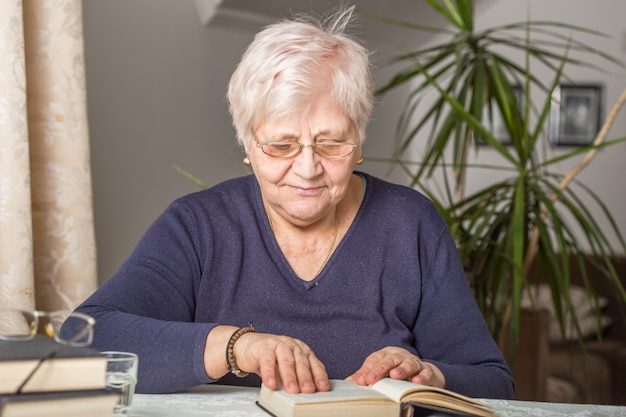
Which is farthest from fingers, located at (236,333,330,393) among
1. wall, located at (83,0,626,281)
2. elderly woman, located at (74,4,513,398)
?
wall, located at (83,0,626,281)

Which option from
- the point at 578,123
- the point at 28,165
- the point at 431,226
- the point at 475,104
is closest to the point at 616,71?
the point at 578,123

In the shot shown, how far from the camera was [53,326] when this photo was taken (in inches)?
54.8

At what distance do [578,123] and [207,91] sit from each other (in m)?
3.22

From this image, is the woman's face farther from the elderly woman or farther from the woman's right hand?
the woman's right hand

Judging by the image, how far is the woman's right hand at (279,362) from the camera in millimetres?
1198

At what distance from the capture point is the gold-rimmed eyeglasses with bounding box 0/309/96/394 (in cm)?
92

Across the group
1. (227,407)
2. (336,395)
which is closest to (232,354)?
(227,407)

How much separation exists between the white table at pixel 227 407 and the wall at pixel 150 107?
64.4 inches

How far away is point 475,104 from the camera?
9.07ft

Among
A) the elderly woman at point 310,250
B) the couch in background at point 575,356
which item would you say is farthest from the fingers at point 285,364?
the couch in background at point 575,356

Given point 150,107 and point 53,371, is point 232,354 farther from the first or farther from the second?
point 150,107

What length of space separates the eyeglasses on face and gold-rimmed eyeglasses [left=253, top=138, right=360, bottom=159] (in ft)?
1.52

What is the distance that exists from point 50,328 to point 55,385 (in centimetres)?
13

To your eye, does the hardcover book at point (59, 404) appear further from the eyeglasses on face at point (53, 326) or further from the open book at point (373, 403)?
the open book at point (373, 403)
